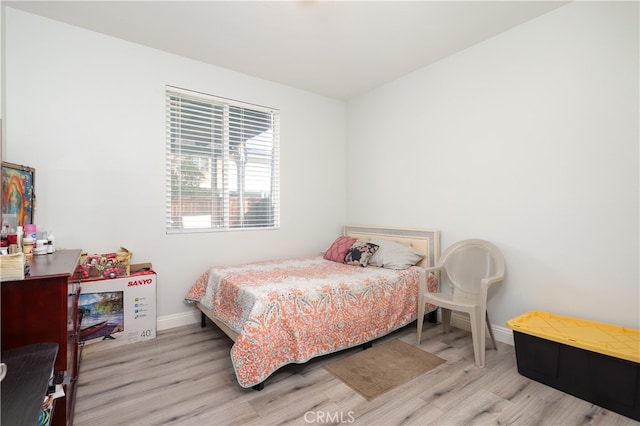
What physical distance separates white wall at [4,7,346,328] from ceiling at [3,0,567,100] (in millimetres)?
186

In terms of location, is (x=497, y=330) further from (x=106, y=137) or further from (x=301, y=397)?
(x=106, y=137)

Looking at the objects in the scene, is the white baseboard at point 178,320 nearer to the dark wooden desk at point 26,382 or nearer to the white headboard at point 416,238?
the dark wooden desk at point 26,382

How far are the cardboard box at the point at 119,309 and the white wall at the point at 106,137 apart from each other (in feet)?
0.92

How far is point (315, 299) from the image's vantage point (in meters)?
2.30

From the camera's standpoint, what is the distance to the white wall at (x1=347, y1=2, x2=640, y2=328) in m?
2.11

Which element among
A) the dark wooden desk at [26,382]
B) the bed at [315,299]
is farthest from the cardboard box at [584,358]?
the dark wooden desk at [26,382]

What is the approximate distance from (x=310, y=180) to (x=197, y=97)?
163 cm

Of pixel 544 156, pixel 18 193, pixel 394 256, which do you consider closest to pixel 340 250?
pixel 394 256

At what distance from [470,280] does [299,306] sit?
1.65 metres

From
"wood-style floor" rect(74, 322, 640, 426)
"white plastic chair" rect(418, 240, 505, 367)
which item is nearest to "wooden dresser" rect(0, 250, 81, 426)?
"wood-style floor" rect(74, 322, 640, 426)

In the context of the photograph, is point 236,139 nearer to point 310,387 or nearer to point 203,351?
point 203,351

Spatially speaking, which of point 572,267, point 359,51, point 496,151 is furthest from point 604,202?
point 359,51

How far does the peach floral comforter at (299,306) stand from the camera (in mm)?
1992

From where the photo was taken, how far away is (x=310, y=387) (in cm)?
203
